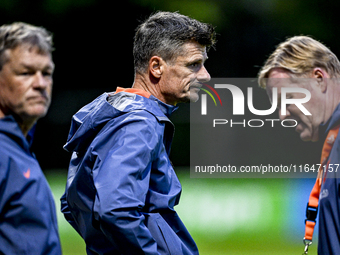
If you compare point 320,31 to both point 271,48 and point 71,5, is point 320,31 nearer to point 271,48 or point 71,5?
point 271,48

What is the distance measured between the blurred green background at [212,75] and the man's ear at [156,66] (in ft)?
14.5

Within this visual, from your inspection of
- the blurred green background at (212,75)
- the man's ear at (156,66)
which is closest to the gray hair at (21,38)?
the man's ear at (156,66)

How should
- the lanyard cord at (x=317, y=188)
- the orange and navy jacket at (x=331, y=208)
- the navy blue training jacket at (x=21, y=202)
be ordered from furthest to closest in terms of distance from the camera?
the lanyard cord at (x=317, y=188)
the orange and navy jacket at (x=331, y=208)
the navy blue training jacket at (x=21, y=202)

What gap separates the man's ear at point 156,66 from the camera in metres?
2.82

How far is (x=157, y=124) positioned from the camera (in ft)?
7.95

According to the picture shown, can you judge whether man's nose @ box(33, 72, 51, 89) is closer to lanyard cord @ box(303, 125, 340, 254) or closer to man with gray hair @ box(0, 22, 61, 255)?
man with gray hair @ box(0, 22, 61, 255)

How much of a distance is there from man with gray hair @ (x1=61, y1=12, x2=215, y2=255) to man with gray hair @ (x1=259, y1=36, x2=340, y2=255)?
1.66ft

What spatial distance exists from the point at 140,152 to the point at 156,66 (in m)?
0.76

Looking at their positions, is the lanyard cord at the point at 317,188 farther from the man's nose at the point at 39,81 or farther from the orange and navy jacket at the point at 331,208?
the man's nose at the point at 39,81

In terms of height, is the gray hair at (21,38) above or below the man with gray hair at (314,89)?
above

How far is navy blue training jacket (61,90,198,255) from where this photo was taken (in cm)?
220

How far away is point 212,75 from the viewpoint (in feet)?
46.9

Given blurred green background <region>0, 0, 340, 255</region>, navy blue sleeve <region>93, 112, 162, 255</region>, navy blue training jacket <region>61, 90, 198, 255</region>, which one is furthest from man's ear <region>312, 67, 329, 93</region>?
blurred green background <region>0, 0, 340, 255</region>

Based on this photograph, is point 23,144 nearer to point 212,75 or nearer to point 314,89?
point 314,89
